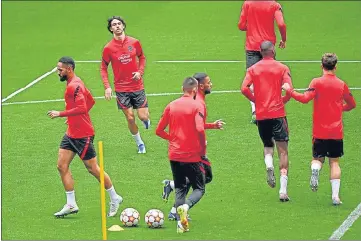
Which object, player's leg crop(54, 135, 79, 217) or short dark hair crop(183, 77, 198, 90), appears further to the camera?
player's leg crop(54, 135, 79, 217)

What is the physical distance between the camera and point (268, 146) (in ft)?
67.2

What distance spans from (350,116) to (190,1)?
17000 millimetres

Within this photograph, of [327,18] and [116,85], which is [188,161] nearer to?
[116,85]

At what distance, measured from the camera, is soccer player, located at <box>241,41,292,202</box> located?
1997 cm

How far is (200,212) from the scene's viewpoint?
781 inches

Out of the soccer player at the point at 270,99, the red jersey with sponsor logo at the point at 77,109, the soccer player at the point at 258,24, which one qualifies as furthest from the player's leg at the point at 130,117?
the soccer player at the point at 270,99

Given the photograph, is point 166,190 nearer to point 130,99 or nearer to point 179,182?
point 179,182

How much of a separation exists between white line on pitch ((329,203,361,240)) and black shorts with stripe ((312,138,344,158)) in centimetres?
90

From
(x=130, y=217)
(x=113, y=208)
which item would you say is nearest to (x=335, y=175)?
(x=130, y=217)

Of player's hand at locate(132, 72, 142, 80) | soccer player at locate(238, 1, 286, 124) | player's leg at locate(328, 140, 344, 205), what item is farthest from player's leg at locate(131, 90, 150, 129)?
player's leg at locate(328, 140, 344, 205)

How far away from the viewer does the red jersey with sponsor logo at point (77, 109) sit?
19500mm

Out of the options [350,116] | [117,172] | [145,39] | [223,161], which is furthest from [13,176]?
[145,39]

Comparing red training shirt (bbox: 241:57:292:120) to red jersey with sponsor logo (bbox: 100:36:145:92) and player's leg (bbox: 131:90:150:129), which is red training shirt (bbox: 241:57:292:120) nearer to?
red jersey with sponsor logo (bbox: 100:36:145:92)

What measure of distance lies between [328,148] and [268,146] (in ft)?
3.47
